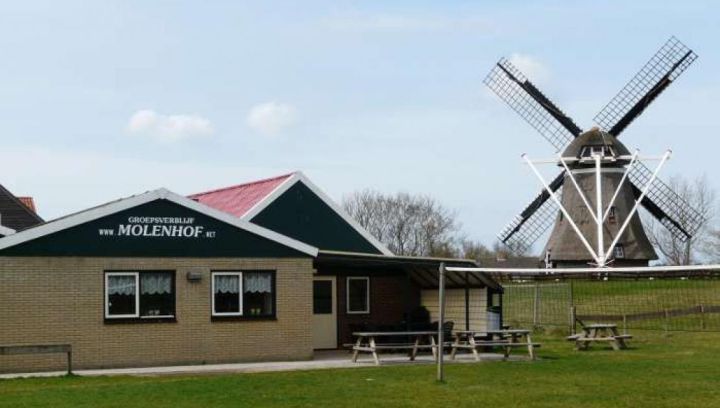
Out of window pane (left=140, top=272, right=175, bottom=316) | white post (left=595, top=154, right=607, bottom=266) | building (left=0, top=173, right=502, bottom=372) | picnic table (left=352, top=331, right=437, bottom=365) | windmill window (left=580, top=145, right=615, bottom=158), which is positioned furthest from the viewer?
windmill window (left=580, top=145, right=615, bottom=158)

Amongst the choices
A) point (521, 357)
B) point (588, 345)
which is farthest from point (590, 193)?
point (521, 357)

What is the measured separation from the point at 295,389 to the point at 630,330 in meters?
20.6

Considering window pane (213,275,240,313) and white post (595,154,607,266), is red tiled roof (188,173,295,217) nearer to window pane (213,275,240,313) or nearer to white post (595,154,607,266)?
window pane (213,275,240,313)

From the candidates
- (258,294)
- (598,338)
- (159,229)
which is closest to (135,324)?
(159,229)

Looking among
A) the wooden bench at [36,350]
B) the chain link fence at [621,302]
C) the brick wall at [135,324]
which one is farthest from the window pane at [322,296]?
the chain link fence at [621,302]

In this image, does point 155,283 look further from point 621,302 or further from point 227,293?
point 621,302

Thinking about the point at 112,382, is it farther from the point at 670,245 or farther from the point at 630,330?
the point at 670,245

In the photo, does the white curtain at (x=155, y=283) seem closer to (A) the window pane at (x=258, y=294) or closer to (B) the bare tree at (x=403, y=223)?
(A) the window pane at (x=258, y=294)

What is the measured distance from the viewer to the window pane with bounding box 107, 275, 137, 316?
76.7ft

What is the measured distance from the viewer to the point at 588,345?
28.7m

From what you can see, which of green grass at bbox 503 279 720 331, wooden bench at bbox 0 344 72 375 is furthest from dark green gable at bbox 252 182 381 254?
green grass at bbox 503 279 720 331

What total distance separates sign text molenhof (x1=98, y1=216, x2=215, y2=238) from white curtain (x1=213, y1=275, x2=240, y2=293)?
0.94 meters

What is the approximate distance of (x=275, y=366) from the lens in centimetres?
2330

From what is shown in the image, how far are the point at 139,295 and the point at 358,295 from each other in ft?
23.8
